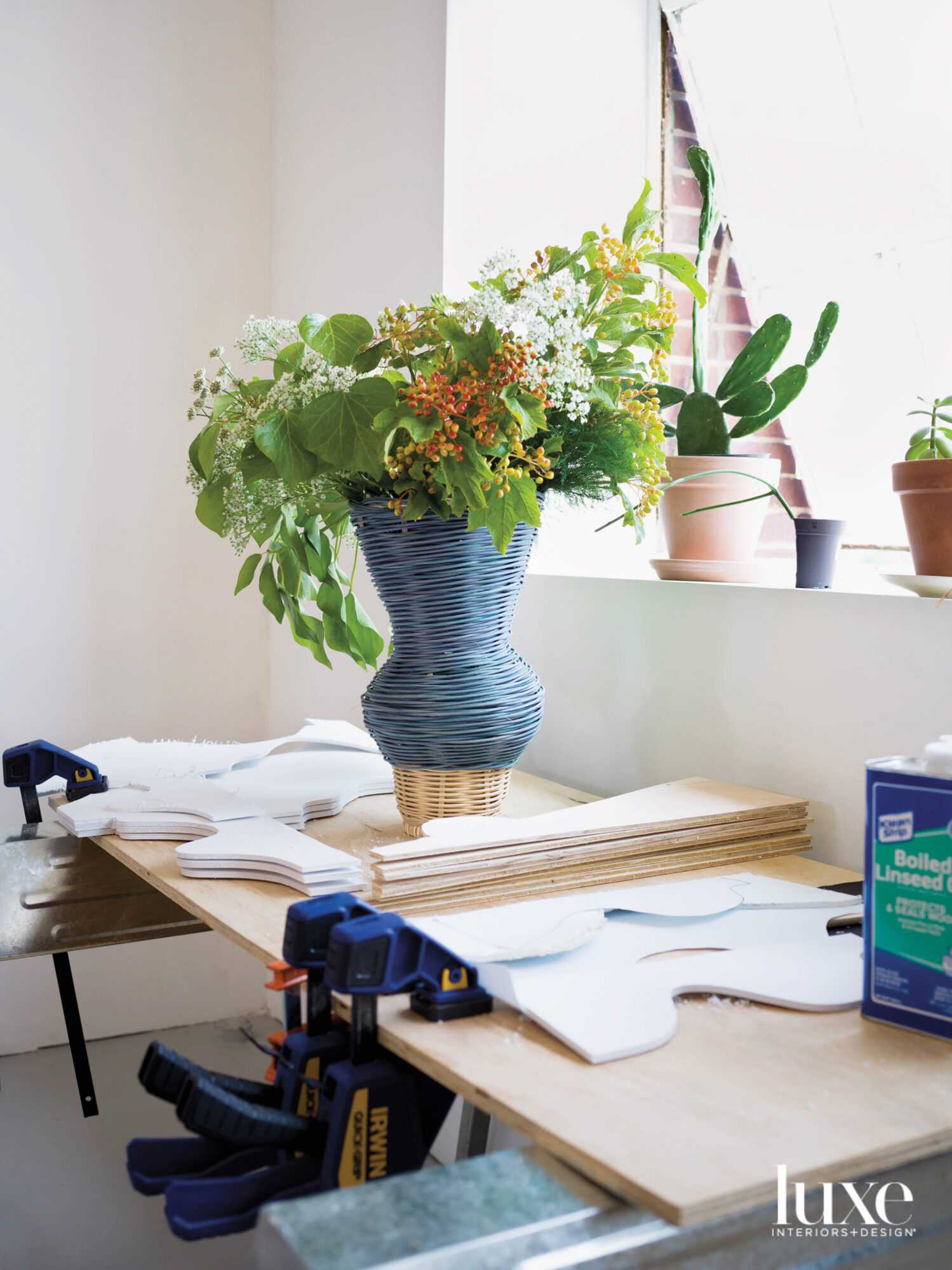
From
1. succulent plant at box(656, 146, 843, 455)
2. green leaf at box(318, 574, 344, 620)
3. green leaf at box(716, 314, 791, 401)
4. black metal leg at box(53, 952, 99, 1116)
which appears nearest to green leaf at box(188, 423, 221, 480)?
green leaf at box(318, 574, 344, 620)

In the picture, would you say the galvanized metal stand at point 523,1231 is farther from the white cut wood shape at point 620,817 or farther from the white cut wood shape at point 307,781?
the white cut wood shape at point 307,781

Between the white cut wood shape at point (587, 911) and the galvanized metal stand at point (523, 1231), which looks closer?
the galvanized metal stand at point (523, 1231)

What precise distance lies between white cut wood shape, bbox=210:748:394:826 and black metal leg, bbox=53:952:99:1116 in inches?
16.2

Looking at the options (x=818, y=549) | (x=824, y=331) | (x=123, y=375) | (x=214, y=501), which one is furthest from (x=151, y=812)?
(x=123, y=375)

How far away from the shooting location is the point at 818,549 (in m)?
1.31

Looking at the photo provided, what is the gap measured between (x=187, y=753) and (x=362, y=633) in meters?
0.32

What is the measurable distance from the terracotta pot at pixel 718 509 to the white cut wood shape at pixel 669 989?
2.23 feet

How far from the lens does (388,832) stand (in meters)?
1.15

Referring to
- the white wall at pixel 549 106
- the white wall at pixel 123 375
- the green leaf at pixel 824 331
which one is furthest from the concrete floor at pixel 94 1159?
the white wall at pixel 549 106

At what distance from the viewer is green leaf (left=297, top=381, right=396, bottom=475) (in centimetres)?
99

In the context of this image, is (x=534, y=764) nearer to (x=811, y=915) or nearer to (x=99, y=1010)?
(x=811, y=915)

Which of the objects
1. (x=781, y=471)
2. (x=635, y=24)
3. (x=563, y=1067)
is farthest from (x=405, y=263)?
(x=563, y=1067)

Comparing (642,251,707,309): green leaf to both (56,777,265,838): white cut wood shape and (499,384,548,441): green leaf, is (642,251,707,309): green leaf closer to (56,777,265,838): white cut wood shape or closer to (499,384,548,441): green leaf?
(499,384,548,441): green leaf

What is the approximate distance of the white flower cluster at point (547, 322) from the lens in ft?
3.16
